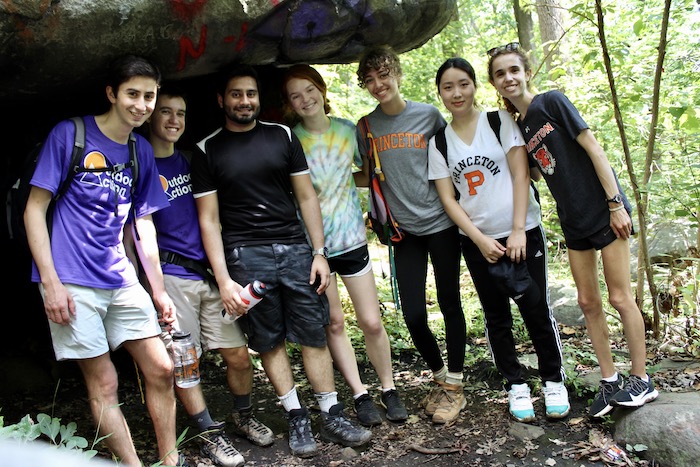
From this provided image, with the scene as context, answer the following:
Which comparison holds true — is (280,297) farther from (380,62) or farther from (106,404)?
(380,62)

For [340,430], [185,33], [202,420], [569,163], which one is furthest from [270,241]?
[569,163]

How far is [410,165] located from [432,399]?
1.70m

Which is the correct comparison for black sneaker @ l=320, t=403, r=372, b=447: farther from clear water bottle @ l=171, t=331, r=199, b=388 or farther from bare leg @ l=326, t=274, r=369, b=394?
clear water bottle @ l=171, t=331, r=199, b=388

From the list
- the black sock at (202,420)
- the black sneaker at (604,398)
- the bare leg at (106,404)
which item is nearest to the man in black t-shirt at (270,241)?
the black sock at (202,420)

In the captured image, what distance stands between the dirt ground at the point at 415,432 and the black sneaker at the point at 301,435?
0.05 metres

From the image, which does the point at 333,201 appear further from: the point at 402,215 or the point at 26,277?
the point at 26,277

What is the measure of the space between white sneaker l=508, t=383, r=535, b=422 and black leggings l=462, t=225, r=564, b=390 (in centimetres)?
5

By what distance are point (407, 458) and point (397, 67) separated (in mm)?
2604

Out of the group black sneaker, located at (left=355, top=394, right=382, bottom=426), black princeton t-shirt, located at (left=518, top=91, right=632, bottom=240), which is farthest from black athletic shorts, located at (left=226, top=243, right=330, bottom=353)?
black princeton t-shirt, located at (left=518, top=91, right=632, bottom=240)

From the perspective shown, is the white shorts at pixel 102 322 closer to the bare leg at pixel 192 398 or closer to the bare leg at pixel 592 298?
the bare leg at pixel 192 398

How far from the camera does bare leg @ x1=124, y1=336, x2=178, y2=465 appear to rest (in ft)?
11.4

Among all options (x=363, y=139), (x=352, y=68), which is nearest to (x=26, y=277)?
(x=363, y=139)

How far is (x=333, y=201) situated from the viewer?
13.8 ft

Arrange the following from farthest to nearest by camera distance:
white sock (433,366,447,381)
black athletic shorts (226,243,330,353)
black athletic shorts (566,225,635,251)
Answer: white sock (433,366,447,381)
black athletic shorts (226,243,330,353)
black athletic shorts (566,225,635,251)
